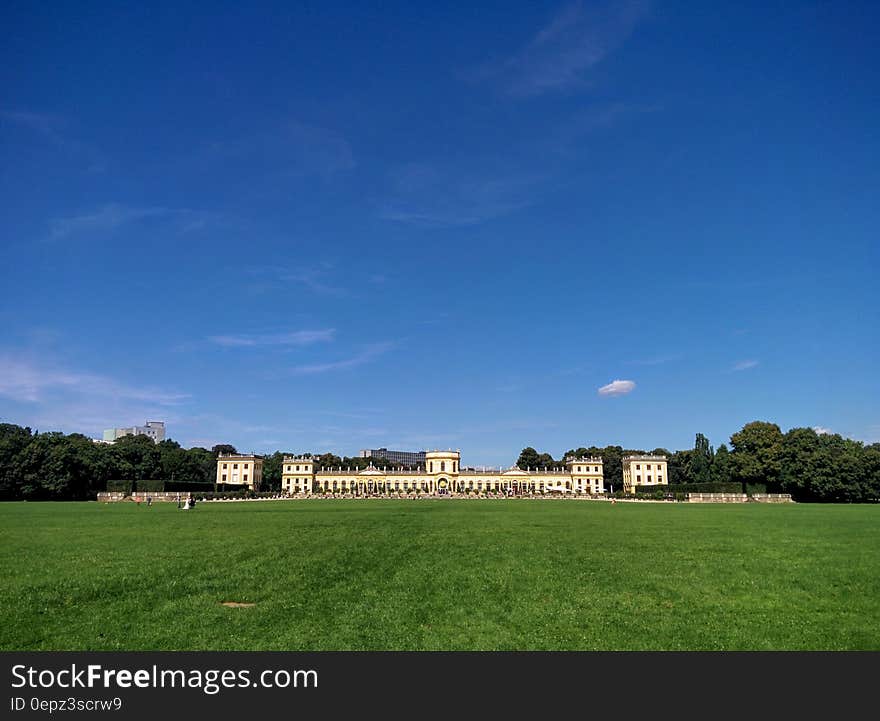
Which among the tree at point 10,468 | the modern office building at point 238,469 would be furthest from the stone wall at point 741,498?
the modern office building at point 238,469

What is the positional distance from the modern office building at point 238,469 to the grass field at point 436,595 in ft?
423

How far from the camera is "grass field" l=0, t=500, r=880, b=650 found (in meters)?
8.70

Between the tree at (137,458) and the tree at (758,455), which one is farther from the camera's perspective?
the tree at (137,458)

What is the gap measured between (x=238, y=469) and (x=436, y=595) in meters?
142

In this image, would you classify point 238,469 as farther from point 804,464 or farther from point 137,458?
point 804,464

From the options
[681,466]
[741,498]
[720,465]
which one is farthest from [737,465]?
[681,466]

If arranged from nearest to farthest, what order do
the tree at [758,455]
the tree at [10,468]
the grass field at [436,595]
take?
the grass field at [436,595]
the tree at [10,468]
the tree at [758,455]

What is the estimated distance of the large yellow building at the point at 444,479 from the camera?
5728 inches

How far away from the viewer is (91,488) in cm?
8519

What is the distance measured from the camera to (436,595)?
11.4 meters

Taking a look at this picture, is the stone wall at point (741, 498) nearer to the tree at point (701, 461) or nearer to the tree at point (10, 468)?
the tree at point (701, 461)
